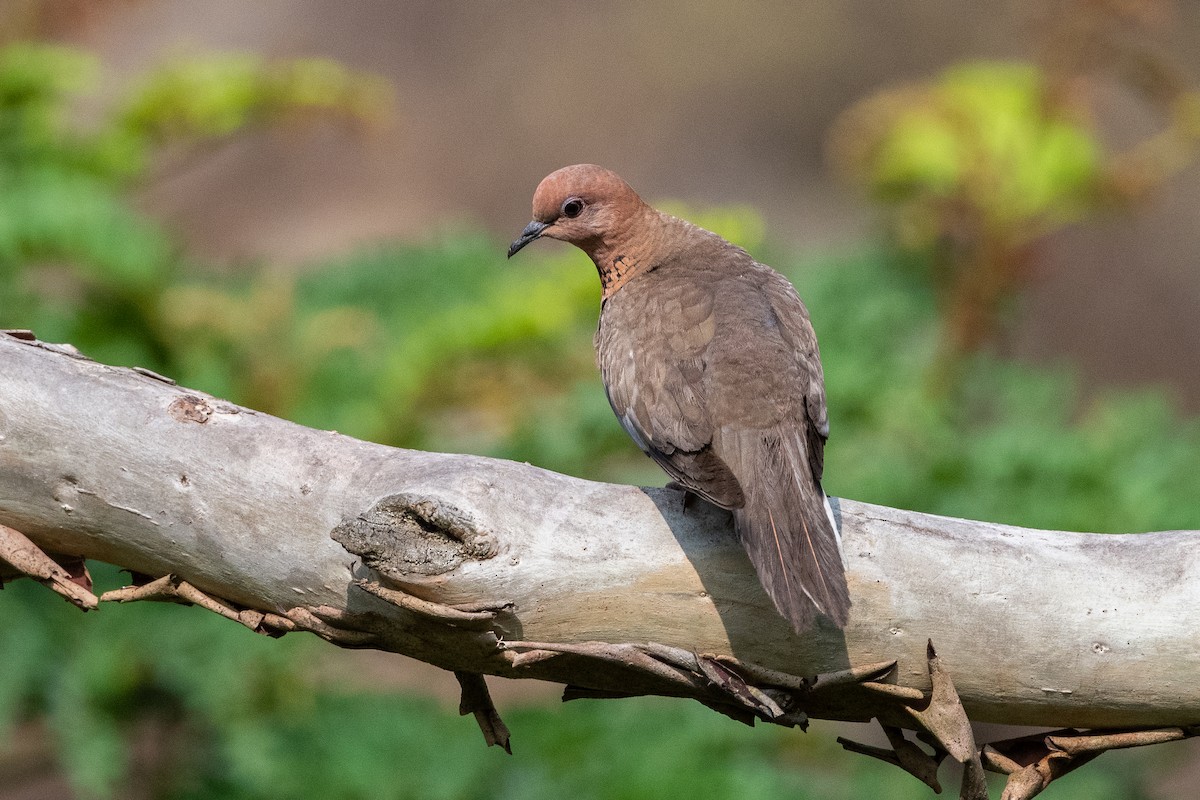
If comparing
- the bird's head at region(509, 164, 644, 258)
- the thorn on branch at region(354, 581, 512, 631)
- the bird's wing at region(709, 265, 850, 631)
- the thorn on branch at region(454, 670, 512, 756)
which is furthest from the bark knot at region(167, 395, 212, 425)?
the bird's head at region(509, 164, 644, 258)

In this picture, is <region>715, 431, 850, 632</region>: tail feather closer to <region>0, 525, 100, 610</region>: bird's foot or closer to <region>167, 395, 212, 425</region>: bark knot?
<region>167, 395, 212, 425</region>: bark knot

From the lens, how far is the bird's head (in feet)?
11.9

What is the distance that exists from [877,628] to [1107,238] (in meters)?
9.35

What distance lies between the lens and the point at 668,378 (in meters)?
2.89

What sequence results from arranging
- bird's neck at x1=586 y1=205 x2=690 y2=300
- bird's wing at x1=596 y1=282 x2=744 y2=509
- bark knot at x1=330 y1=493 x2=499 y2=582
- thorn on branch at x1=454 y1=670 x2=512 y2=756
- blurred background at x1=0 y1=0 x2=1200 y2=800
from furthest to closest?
blurred background at x1=0 y1=0 x2=1200 y2=800 → bird's neck at x1=586 y1=205 x2=690 y2=300 → bird's wing at x1=596 y1=282 x2=744 y2=509 → thorn on branch at x1=454 y1=670 x2=512 y2=756 → bark knot at x1=330 y1=493 x2=499 y2=582

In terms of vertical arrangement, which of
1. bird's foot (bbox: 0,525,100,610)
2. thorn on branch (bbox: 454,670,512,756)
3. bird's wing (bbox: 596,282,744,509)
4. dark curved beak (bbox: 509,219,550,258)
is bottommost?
bird's foot (bbox: 0,525,100,610)

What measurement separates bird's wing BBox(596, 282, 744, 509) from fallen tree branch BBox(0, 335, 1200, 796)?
99mm

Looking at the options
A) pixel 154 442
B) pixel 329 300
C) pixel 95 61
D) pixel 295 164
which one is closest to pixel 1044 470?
pixel 329 300

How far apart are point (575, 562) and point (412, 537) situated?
0.32m

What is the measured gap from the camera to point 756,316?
9.93 ft

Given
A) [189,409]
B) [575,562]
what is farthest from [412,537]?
[189,409]

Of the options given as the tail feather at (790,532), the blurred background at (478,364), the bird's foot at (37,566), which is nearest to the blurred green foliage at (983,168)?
the blurred background at (478,364)

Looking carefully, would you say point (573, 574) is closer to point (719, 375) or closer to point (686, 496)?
point (686, 496)

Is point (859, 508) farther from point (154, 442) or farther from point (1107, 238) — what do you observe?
point (1107, 238)
